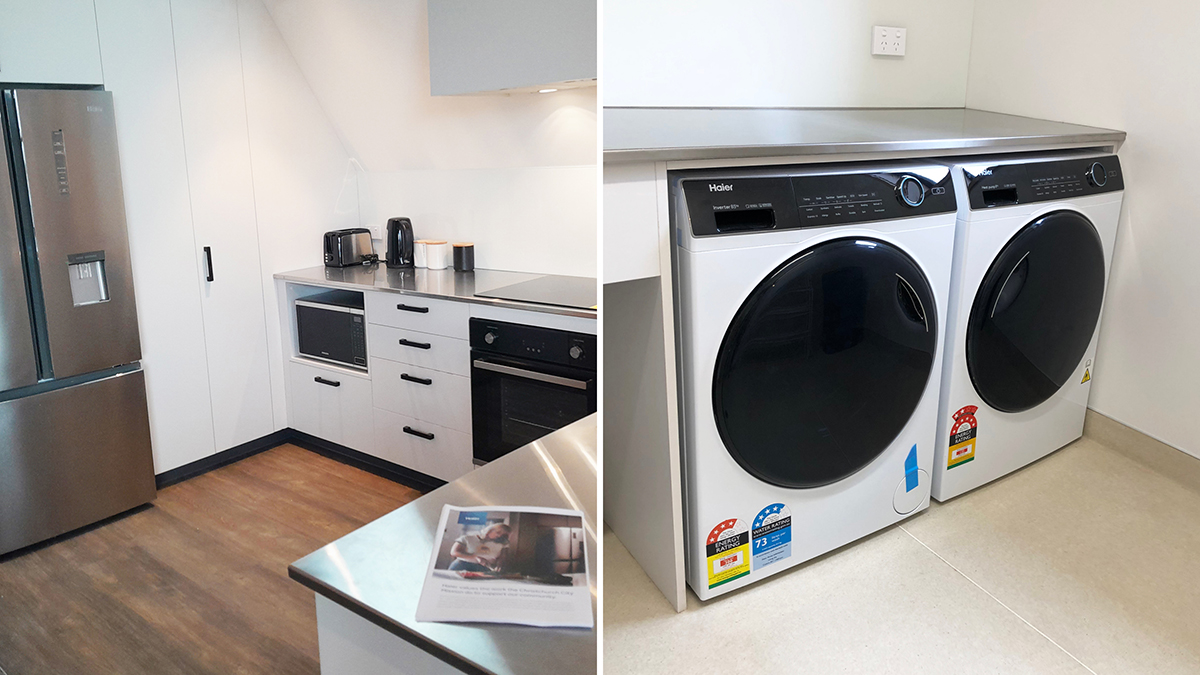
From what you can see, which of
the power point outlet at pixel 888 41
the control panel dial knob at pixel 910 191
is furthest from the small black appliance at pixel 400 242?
the power point outlet at pixel 888 41

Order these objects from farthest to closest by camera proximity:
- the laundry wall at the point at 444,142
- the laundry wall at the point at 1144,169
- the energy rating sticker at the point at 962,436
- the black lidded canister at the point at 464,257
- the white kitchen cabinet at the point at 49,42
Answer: the laundry wall at the point at 1144,169 → the energy rating sticker at the point at 962,436 → the black lidded canister at the point at 464,257 → the laundry wall at the point at 444,142 → the white kitchen cabinet at the point at 49,42

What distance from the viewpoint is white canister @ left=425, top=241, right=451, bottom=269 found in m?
0.47

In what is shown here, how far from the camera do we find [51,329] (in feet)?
1.16

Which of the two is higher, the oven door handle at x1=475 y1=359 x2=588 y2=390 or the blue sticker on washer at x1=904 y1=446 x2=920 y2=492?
the oven door handle at x1=475 y1=359 x2=588 y2=390

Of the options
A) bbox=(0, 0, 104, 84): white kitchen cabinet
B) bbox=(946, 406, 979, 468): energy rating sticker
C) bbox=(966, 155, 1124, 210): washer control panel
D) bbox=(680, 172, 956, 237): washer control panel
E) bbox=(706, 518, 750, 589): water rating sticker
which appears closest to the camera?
bbox=(0, 0, 104, 84): white kitchen cabinet

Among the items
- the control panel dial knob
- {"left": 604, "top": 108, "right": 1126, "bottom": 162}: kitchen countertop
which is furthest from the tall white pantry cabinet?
the control panel dial knob

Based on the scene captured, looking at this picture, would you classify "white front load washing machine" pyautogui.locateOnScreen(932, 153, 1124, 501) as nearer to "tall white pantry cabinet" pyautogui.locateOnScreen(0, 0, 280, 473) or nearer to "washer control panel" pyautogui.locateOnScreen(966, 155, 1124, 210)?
"washer control panel" pyautogui.locateOnScreen(966, 155, 1124, 210)

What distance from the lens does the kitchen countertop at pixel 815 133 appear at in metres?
1.20

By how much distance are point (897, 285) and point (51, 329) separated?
4.42 feet

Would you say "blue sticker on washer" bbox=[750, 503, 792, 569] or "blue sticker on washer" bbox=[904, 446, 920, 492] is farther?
"blue sticker on washer" bbox=[904, 446, 920, 492]

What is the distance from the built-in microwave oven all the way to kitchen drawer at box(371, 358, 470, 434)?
0.02 metres

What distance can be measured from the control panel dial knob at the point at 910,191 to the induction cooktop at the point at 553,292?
3.16 ft

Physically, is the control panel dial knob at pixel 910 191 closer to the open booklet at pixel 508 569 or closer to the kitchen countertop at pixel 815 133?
the kitchen countertop at pixel 815 133

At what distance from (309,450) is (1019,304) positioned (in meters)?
1.65
